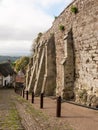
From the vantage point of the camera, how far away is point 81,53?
66.5 feet

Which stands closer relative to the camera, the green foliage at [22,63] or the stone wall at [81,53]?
the stone wall at [81,53]

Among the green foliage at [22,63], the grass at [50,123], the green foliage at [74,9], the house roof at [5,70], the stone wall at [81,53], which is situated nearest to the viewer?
the grass at [50,123]

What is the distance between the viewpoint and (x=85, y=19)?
1925 cm

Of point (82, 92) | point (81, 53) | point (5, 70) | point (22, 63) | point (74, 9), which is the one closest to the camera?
point (82, 92)

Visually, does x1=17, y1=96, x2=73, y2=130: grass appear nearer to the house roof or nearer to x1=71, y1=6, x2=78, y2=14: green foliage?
x1=71, y1=6, x2=78, y2=14: green foliage

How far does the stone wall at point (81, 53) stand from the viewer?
17.8 metres

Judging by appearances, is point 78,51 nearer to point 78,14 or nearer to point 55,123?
point 78,14

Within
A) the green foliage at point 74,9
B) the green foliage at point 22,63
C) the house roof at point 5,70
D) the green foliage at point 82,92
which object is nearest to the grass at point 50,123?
the green foliage at point 82,92

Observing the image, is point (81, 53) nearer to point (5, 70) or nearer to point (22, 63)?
point (5, 70)

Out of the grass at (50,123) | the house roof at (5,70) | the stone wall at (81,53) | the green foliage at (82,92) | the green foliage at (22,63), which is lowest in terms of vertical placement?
the grass at (50,123)

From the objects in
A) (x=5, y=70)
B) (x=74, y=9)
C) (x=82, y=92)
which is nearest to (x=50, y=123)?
(x=82, y=92)

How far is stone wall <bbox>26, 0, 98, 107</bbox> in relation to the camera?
58.3ft

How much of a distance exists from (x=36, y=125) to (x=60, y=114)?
2.23m

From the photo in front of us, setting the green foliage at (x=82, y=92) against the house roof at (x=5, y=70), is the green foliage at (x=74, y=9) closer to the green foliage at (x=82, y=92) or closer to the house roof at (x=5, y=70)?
the green foliage at (x=82, y=92)
